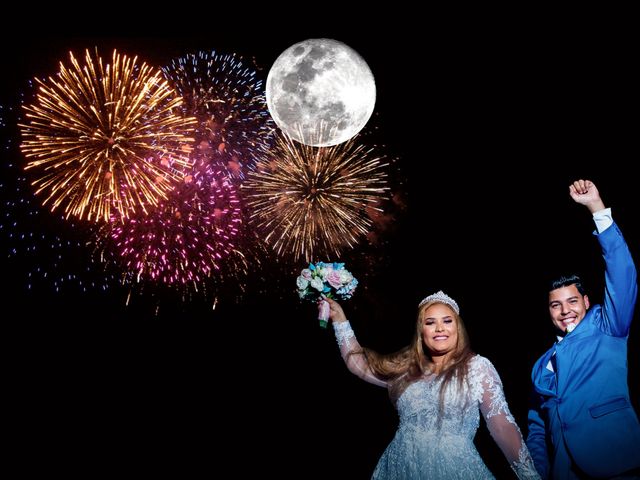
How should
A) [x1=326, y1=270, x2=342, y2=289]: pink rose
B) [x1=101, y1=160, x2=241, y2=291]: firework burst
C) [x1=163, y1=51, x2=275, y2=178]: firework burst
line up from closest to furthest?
1. [x1=326, y1=270, x2=342, y2=289]: pink rose
2. [x1=101, y1=160, x2=241, y2=291]: firework burst
3. [x1=163, y1=51, x2=275, y2=178]: firework burst

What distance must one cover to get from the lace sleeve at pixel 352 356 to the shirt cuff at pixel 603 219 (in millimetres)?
1759

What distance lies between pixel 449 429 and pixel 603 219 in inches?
62.0

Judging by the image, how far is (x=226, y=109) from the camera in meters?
5.78

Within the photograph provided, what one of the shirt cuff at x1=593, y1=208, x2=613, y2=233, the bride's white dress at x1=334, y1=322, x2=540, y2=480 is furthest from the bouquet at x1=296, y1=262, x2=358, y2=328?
the shirt cuff at x1=593, y1=208, x2=613, y2=233

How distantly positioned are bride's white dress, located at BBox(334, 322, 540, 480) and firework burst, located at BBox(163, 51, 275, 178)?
3.47 m

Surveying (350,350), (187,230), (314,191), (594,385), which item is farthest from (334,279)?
(187,230)

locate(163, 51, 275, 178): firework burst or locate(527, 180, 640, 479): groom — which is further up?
locate(163, 51, 275, 178): firework burst

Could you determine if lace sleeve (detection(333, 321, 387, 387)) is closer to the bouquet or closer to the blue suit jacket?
the bouquet

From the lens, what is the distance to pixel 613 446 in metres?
2.76

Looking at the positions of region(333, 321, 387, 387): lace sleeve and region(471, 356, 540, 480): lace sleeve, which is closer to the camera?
region(471, 356, 540, 480): lace sleeve

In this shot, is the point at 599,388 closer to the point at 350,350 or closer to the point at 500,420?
the point at 500,420

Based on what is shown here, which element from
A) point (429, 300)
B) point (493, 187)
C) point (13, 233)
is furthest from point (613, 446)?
point (13, 233)

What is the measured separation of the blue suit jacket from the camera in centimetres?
→ 278

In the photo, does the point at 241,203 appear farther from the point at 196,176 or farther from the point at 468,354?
the point at 468,354
